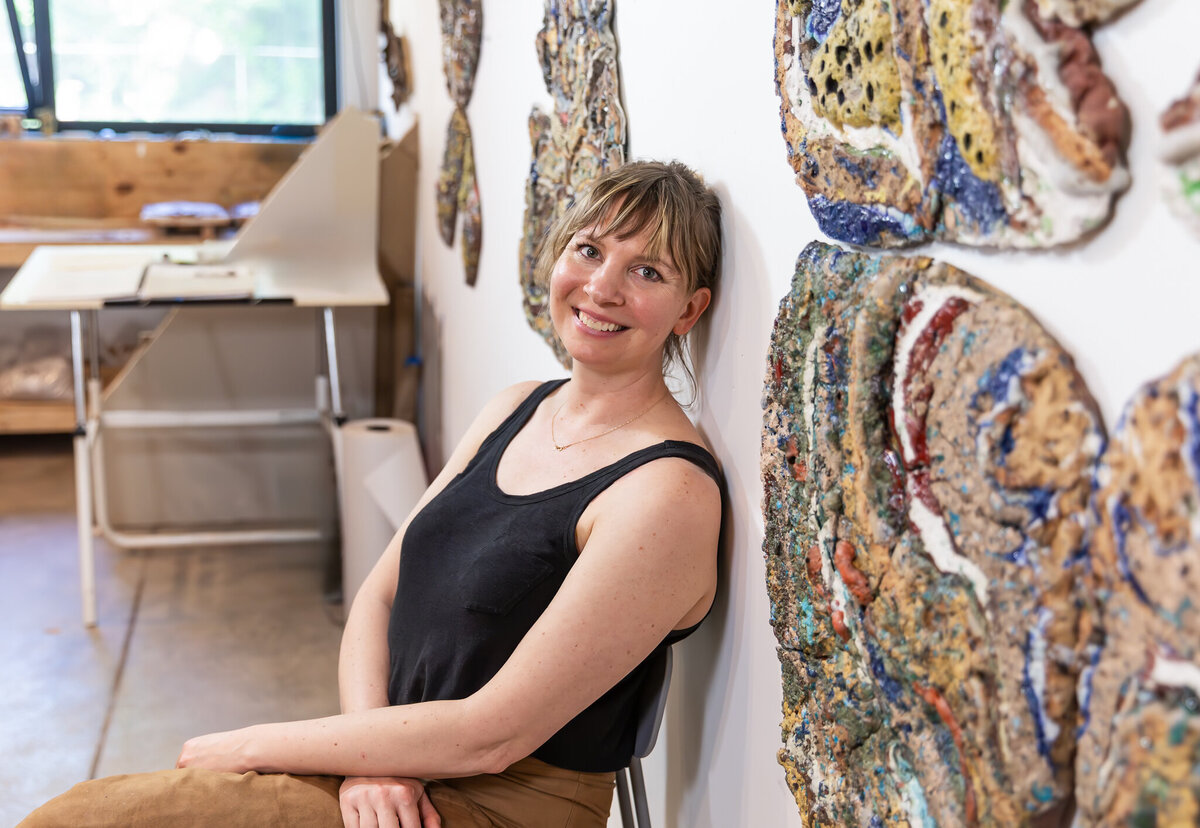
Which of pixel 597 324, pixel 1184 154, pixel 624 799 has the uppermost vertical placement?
pixel 1184 154

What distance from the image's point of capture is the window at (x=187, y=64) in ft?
18.2

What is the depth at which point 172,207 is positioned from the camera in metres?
5.22

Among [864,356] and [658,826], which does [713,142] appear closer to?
[864,356]

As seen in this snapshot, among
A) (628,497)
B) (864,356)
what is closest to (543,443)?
(628,497)

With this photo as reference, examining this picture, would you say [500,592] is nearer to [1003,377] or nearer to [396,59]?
[1003,377]

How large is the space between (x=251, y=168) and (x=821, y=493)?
5069mm

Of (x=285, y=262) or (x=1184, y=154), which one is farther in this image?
(x=285, y=262)

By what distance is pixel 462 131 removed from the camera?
10.1 ft

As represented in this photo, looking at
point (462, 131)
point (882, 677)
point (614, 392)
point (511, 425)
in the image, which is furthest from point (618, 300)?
point (462, 131)

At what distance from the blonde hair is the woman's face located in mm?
11

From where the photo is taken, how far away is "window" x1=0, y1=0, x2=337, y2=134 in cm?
554

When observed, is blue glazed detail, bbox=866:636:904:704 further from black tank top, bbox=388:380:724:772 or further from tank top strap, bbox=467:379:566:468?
tank top strap, bbox=467:379:566:468

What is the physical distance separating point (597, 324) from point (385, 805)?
0.64 meters

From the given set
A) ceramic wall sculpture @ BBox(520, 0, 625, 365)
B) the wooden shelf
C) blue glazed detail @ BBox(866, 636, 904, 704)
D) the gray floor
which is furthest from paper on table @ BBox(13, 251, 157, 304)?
blue glazed detail @ BBox(866, 636, 904, 704)
